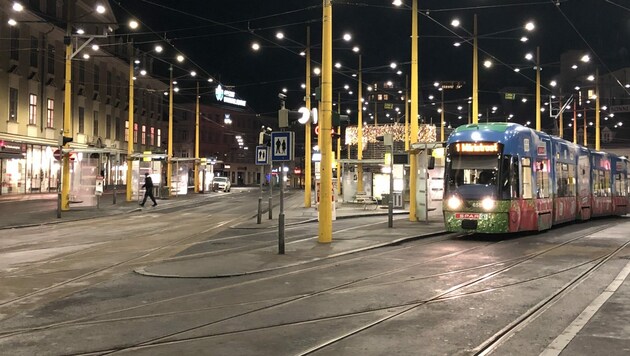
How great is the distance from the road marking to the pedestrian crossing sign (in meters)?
7.44

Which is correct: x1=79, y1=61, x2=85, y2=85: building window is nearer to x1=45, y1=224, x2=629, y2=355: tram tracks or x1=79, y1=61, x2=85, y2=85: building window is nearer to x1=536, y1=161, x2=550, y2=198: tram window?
x1=536, y1=161, x2=550, y2=198: tram window

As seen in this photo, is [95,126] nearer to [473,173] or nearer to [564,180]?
[564,180]

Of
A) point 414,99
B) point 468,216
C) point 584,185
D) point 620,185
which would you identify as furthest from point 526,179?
point 620,185

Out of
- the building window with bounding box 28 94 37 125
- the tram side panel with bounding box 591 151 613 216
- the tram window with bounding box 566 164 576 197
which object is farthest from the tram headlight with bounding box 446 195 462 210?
the building window with bounding box 28 94 37 125

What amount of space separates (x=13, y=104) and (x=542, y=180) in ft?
116

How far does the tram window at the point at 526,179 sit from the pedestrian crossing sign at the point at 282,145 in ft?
25.5

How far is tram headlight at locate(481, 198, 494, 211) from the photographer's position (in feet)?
54.1

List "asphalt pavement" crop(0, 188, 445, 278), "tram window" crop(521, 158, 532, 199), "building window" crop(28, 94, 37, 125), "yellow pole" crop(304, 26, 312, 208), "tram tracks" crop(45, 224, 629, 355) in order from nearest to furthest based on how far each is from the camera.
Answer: "tram tracks" crop(45, 224, 629, 355), "asphalt pavement" crop(0, 188, 445, 278), "tram window" crop(521, 158, 532, 199), "yellow pole" crop(304, 26, 312, 208), "building window" crop(28, 94, 37, 125)

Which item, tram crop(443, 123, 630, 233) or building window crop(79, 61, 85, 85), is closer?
tram crop(443, 123, 630, 233)

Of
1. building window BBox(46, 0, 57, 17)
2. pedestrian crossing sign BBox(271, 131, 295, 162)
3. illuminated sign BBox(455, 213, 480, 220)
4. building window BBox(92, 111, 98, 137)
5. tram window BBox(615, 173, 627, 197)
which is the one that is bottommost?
illuminated sign BBox(455, 213, 480, 220)

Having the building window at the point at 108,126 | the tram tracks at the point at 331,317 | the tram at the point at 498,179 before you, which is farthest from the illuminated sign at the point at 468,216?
the building window at the point at 108,126

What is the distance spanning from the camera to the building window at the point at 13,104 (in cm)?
3859

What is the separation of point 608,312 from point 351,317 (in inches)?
141

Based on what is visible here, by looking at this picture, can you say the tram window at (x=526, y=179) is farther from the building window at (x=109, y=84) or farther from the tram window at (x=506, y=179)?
the building window at (x=109, y=84)
